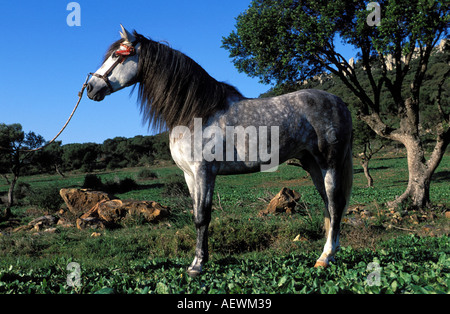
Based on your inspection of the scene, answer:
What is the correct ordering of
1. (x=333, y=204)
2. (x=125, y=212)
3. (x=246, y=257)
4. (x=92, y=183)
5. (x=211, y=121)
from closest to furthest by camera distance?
1. (x=211, y=121)
2. (x=333, y=204)
3. (x=246, y=257)
4. (x=125, y=212)
5. (x=92, y=183)

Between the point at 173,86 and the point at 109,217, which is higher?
the point at 173,86

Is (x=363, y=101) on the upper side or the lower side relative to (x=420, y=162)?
upper

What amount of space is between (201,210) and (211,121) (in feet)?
3.63

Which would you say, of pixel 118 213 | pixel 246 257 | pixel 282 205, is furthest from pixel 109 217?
pixel 246 257

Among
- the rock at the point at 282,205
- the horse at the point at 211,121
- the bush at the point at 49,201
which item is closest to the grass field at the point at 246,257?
the rock at the point at 282,205

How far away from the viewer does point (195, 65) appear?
14.2 ft

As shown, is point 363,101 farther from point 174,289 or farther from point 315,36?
point 174,289

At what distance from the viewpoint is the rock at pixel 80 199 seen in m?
15.2

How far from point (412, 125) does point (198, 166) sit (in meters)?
12.9

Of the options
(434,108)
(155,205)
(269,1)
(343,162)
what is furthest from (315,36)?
(434,108)

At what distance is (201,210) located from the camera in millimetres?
3982

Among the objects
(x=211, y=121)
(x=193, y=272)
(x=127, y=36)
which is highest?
(x=127, y=36)

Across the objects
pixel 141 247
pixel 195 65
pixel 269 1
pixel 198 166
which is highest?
pixel 269 1

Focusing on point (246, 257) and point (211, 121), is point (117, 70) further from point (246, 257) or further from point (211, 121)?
point (246, 257)
